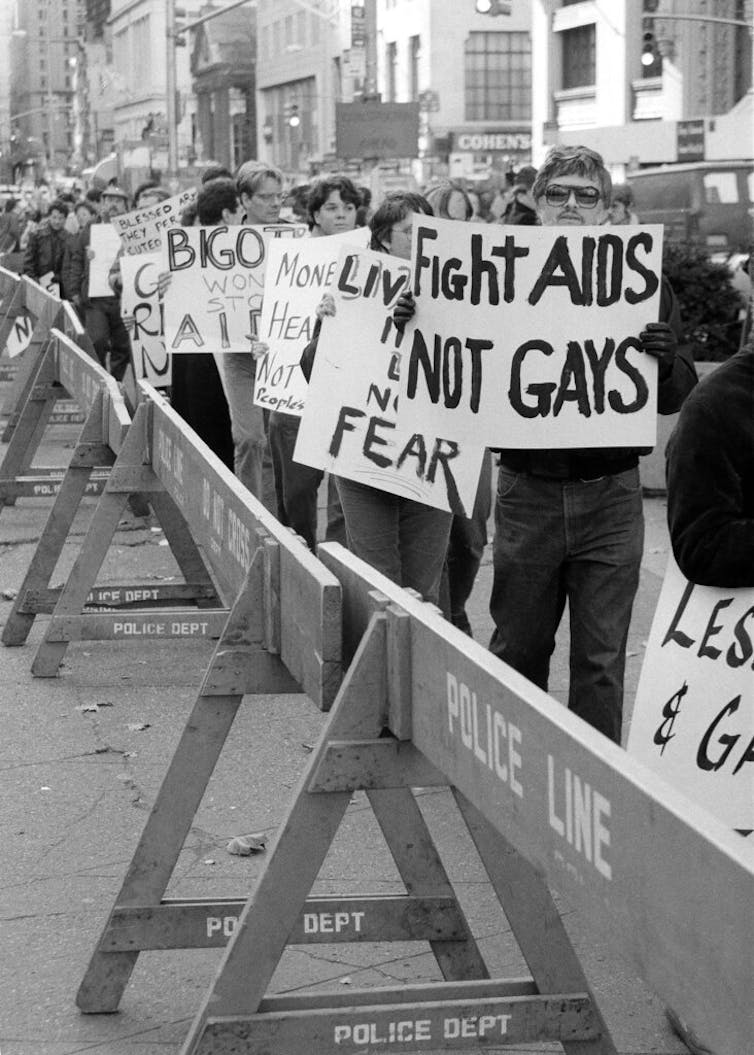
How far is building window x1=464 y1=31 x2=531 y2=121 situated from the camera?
7981 centimetres

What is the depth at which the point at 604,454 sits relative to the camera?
475cm

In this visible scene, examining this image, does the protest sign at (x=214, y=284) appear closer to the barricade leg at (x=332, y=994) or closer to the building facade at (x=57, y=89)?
the barricade leg at (x=332, y=994)

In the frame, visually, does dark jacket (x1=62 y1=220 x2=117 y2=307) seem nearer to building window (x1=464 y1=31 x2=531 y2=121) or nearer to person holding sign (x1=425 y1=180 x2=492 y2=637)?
person holding sign (x1=425 y1=180 x2=492 y2=637)

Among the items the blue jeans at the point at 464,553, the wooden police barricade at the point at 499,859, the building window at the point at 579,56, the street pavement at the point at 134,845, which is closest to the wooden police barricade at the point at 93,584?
the street pavement at the point at 134,845

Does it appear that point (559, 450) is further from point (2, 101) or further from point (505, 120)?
point (505, 120)

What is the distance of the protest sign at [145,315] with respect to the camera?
10312 mm

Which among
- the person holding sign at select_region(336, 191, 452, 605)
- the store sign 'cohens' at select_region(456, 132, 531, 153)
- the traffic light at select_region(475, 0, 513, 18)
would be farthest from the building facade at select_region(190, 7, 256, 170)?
the person holding sign at select_region(336, 191, 452, 605)

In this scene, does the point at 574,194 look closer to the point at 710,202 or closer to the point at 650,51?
the point at 710,202

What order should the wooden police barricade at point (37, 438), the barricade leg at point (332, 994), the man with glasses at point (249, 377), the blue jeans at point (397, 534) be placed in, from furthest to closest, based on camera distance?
A: 1. the wooden police barricade at point (37, 438)
2. the man with glasses at point (249, 377)
3. the blue jeans at point (397, 534)
4. the barricade leg at point (332, 994)

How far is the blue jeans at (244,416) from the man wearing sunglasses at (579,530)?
387 cm

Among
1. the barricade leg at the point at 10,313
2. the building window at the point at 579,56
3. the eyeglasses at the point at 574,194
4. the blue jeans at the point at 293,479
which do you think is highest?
the building window at the point at 579,56

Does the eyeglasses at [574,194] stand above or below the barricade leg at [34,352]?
above

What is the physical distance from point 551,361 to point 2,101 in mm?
56978

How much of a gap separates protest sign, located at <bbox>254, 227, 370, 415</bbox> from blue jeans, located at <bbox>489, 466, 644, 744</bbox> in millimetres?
2894
